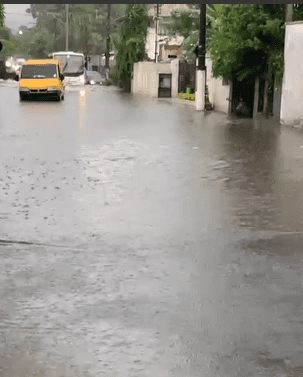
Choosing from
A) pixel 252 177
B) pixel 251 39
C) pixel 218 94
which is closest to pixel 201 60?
pixel 218 94

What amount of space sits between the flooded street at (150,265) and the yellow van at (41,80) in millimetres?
25317

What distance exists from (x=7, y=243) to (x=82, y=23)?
110 m

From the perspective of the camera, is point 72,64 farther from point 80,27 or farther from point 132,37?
point 80,27

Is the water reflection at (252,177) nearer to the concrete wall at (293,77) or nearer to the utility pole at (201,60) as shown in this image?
the concrete wall at (293,77)

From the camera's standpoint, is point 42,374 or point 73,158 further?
point 73,158

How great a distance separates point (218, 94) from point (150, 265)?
2994 centimetres

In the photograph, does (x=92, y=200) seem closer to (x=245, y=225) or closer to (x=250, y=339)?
(x=245, y=225)

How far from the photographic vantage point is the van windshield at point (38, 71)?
44.8m

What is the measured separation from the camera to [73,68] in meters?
72.9

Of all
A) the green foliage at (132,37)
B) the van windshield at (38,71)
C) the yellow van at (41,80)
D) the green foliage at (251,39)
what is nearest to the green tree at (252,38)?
the green foliage at (251,39)

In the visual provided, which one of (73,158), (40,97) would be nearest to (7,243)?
(73,158)

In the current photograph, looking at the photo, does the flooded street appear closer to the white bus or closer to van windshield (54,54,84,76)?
the white bus

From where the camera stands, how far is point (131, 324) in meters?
5.98

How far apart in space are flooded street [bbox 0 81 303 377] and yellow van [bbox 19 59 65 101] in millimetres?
25317
